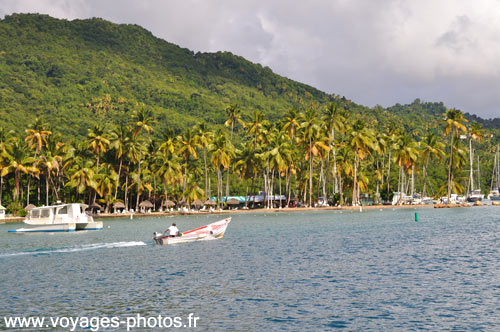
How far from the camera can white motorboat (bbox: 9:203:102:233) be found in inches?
2773

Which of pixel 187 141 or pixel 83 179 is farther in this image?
pixel 187 141

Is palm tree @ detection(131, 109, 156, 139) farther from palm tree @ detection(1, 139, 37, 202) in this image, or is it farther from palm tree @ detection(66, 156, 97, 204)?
palm tree @ detection(1, 139, 37, 202)

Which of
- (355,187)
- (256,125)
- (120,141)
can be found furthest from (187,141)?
(355,187)

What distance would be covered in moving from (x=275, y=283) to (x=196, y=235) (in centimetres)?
2256

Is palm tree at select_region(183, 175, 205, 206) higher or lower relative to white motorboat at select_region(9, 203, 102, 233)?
higher

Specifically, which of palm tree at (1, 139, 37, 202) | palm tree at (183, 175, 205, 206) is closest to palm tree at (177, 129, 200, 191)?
palm tree at (183, 175, 205, 206)

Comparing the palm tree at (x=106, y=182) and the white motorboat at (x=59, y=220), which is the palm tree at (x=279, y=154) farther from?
the white motorboat at (x=59, y=220)

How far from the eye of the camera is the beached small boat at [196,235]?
47.7 m

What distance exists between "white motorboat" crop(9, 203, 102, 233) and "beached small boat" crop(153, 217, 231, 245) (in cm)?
2638

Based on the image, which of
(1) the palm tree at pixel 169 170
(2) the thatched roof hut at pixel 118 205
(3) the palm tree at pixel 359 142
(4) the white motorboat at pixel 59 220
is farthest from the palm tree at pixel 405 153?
(4) the white motorboat at pixel 59 220

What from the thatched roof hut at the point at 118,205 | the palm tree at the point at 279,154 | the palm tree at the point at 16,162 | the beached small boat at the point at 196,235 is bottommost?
the beached small boat at the point at 196,235

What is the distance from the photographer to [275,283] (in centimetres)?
2836

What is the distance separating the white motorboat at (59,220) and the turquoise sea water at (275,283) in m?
22.1

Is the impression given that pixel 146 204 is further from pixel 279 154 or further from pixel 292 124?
pixel 292 124
